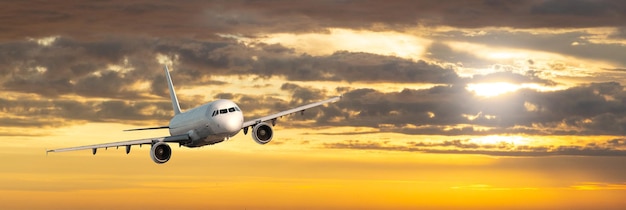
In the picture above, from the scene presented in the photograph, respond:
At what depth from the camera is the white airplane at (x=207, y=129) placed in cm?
8400

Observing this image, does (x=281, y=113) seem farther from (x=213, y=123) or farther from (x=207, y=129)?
(x=213, y=123)

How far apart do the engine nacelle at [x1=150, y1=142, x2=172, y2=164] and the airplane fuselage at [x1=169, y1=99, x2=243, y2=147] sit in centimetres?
173

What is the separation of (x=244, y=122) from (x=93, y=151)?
14.9 meters

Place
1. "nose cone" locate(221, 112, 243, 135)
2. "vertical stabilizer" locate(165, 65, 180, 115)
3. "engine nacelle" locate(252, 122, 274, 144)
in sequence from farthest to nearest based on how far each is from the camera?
"vertical stabilizer" locate(165, 65, 180, 115) → "engine nacelle" locate(252, 122, 274, 144) → "nose cone" locate(221, 112, 243, 135)

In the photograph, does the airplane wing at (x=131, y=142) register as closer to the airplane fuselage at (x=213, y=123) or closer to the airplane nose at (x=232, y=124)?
the airplane fuselage at (x=213, y=123)

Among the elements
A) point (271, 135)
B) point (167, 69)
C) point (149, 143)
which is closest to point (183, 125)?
point (149, 143)

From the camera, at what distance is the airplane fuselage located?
83.7m

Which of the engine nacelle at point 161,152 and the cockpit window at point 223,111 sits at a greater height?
the cockpit window at point 223,111

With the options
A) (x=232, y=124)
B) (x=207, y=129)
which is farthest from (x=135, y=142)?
(x=232, y=124)

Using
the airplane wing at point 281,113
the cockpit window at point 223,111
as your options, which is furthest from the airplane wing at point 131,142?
the cockpit window at point 223,111

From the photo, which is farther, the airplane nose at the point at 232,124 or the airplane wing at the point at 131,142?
the airplane wing at the point at 131,142

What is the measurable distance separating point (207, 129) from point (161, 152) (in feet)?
19.8

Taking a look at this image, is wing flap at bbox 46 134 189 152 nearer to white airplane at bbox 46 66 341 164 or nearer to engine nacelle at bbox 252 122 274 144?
white airplane at bbox 46 66 341 164

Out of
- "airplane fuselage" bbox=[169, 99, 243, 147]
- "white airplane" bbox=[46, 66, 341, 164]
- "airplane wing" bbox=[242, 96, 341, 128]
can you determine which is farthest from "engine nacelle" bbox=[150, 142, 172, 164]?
"airplane wing" bbox=[242, 96, 341, 128]
